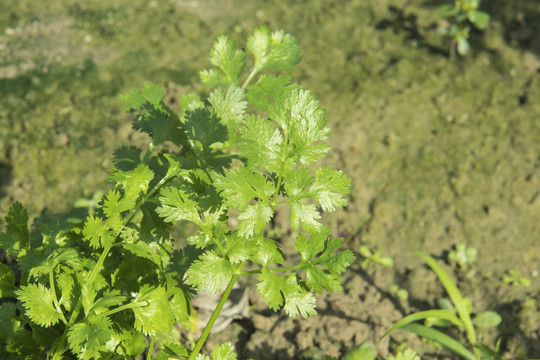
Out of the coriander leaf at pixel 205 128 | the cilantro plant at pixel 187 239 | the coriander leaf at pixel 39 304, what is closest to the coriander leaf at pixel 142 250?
the cilantro plant at pixel 187 239

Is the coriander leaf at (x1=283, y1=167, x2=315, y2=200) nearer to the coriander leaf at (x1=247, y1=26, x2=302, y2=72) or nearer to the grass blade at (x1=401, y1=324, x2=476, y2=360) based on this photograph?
the coriander leaf at (x1=247, y1=26, x2=302, y2=72)

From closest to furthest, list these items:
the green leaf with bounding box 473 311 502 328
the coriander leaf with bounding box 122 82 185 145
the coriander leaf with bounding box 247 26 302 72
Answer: the coriander leaf with bounding box 122 82 185 145 < the coriander leaf with bounding box 247 26 302 72 < the green leaf with bounding box 473 311 502 328

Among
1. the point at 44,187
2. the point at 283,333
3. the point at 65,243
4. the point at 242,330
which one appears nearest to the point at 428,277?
the point at 283,333

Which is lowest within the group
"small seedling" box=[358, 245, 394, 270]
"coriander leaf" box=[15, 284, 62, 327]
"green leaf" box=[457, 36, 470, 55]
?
"small seedling" box=[358, 245, 394, 270]

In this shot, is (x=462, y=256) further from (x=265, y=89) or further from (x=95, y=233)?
(x=95, y=233)

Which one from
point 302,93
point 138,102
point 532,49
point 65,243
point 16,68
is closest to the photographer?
point 302,93

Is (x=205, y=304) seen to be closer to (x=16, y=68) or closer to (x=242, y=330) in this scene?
(x=242, y=330)

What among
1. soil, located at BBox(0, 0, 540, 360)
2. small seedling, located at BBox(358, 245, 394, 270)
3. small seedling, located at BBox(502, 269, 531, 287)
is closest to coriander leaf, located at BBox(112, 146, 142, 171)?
soil, located at BBox(0, 0, 540, 360)
